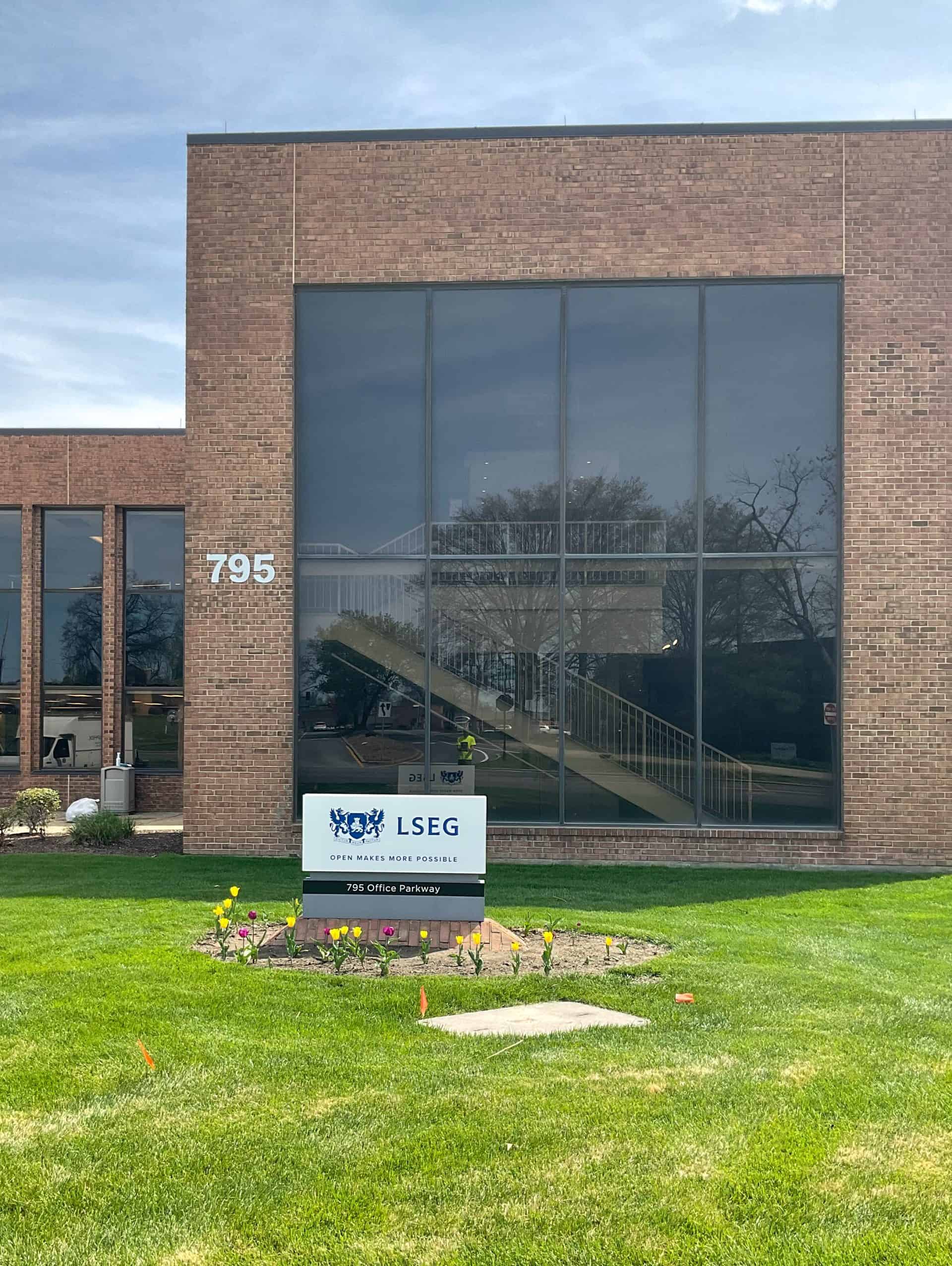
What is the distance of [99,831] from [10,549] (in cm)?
725

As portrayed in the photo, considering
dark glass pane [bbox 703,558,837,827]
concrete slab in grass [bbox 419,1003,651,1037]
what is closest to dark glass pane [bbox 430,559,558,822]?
dark glass pane [bbox 703,558,837,827]

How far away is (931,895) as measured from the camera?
1219 cm

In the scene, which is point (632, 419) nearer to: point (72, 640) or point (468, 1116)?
point (468, 1116)

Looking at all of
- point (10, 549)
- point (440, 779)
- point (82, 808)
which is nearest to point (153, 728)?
point (82, 808)

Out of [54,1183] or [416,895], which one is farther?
[416,895]

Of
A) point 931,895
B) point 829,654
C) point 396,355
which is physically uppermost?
point 396,355

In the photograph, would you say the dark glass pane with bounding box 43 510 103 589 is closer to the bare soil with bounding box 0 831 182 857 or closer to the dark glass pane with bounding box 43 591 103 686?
the dark glass pane with bounding box 43 591 103 686

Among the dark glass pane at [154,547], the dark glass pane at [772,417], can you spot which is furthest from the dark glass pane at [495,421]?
the dark glass pane at [154,547]

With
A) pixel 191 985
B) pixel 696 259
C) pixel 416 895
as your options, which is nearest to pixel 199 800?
pixel 416 895

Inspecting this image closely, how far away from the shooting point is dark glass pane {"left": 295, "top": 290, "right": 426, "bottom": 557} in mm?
14594

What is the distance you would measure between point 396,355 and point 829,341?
5490mm

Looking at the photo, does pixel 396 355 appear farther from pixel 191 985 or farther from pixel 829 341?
pixel 191 985

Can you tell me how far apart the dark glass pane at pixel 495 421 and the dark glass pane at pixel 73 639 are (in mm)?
8754

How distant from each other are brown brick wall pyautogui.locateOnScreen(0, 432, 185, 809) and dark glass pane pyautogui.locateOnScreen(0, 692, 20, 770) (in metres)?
0.37
